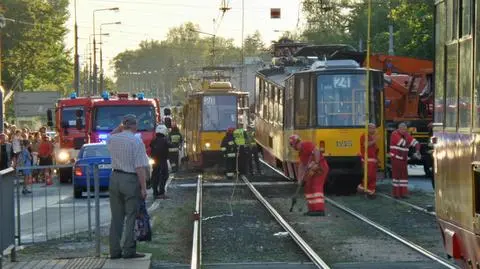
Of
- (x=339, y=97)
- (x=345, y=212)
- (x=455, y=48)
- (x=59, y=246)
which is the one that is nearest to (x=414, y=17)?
(x=339, y=97)

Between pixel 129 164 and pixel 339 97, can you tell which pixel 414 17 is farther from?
pixel 129 164

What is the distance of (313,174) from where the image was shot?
2206cm

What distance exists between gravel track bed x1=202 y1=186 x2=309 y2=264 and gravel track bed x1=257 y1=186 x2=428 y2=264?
1.25 feet

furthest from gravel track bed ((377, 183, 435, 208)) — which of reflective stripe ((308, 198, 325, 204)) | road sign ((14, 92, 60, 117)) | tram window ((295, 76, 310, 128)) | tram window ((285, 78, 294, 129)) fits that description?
road sign ((14, 92, 60, 117))

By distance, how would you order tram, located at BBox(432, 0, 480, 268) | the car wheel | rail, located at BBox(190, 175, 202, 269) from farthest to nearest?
the car wheel < rail, located at BBox(190, 175, 202, 269) < tram, located at BBox(432, 0, 480, 268)

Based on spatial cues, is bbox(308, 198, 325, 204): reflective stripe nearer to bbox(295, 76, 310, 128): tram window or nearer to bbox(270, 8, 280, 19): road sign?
bbox(295, 76, 310, 128): tram window

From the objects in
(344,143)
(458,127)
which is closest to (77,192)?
(458,127)

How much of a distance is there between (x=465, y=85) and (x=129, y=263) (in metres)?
6.08

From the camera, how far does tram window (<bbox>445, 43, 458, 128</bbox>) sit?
33.2 ft

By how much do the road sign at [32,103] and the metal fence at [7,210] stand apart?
45.5 metres

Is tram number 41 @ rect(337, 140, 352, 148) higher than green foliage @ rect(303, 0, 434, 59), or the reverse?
green foliage @ rect(303, 0, 434, 59)

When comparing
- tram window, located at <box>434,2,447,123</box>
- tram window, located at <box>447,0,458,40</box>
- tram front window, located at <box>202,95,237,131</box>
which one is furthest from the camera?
tram front window, located at <box>202,95,237,131</box>

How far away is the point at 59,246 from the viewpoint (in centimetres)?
1700

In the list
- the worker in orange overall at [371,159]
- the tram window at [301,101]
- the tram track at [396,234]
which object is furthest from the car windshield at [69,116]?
the worker in orange overall at [371,159]
